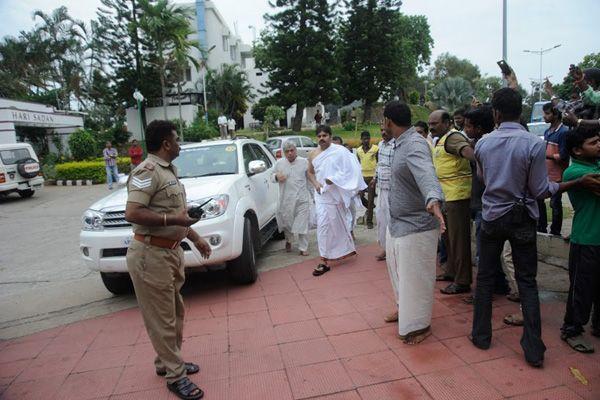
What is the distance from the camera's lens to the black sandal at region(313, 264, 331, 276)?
5.51 m

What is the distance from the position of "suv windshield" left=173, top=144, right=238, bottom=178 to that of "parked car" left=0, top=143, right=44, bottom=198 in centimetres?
1173

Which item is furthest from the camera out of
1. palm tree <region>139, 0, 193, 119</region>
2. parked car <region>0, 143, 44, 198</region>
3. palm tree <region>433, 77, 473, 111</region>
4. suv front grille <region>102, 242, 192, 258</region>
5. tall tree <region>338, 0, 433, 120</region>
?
palm tree <region>433, 77, 473, 111</region>

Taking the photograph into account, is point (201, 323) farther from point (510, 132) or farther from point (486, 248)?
point (510, 132)

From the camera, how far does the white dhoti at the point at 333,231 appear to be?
18.8 feet

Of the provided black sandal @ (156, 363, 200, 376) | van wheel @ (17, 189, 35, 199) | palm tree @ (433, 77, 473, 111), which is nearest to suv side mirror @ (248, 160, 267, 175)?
black sandal @ (156, 363, 200, 376)

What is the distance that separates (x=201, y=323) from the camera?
14.3ft

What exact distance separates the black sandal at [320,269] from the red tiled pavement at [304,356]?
514 mm

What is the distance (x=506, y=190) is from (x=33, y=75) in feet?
134

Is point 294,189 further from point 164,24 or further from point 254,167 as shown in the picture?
point 164,24

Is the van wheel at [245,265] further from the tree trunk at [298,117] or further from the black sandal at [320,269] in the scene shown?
the tree trunk at [298,117]

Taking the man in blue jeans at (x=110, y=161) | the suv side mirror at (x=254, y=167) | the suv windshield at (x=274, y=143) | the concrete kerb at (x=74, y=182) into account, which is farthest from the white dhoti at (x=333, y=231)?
the concrete kerb at (x=74, y=182)

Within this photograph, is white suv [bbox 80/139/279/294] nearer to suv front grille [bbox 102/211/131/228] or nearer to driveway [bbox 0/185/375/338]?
suv front grille [bbox 102/211/131/228]

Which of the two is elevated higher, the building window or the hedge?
the building window

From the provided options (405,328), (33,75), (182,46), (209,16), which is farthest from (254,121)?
(405,328)
